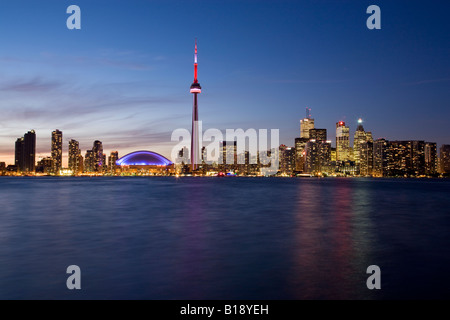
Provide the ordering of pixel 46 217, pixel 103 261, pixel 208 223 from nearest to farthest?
pixel 103 261
pixel 208 223
pixel 46 217

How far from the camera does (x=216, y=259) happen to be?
18297 mm

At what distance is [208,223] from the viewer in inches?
1315

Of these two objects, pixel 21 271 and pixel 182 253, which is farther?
pixel 182 253

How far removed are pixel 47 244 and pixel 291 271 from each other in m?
15.3

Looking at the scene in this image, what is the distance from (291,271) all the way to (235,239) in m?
9.09

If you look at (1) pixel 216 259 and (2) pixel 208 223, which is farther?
(2) pixel 208 223

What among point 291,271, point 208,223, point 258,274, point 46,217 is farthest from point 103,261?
point 46,217

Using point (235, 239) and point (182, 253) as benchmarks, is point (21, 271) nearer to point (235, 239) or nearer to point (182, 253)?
point (182, 253)

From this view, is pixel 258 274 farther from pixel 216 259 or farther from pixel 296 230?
pixel 296 230

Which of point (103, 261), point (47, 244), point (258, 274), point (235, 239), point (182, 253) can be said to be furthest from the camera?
point (235, 239)
